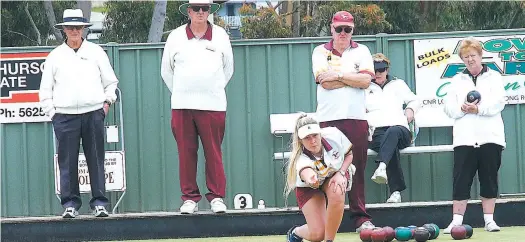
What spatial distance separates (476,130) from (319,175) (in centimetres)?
189

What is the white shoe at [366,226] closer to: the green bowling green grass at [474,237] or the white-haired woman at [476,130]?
the green bowling green grass at [474,237]

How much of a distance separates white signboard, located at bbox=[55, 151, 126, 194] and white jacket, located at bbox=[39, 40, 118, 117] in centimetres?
113

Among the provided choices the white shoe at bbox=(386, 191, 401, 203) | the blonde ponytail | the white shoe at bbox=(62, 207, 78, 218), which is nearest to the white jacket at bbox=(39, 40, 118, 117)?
the white shoe at bbox=(62, 207, 78, 218)

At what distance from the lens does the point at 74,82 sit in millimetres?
10477

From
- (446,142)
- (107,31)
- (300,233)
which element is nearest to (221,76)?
(300,233)

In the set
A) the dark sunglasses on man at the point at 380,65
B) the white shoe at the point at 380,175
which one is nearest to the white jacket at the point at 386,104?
the dark sunglasses on man at the point at 380,65

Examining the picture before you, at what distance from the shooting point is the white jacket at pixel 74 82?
34.3ft

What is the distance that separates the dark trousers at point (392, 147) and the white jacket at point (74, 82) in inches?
103

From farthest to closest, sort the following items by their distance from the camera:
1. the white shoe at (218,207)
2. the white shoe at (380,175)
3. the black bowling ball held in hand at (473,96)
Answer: the white shoe at (380,175) → the white shoe at (218,207) → the black bowling ball held in hand at (473,96)

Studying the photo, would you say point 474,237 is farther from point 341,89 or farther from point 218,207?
point 218,207

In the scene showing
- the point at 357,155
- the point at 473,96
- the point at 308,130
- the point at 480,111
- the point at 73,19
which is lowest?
the point at 357,155

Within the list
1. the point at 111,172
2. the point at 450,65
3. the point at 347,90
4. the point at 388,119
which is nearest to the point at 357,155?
the point at 347,90

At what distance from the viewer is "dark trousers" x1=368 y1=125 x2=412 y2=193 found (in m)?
11.3

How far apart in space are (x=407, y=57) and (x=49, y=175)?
149 inches
